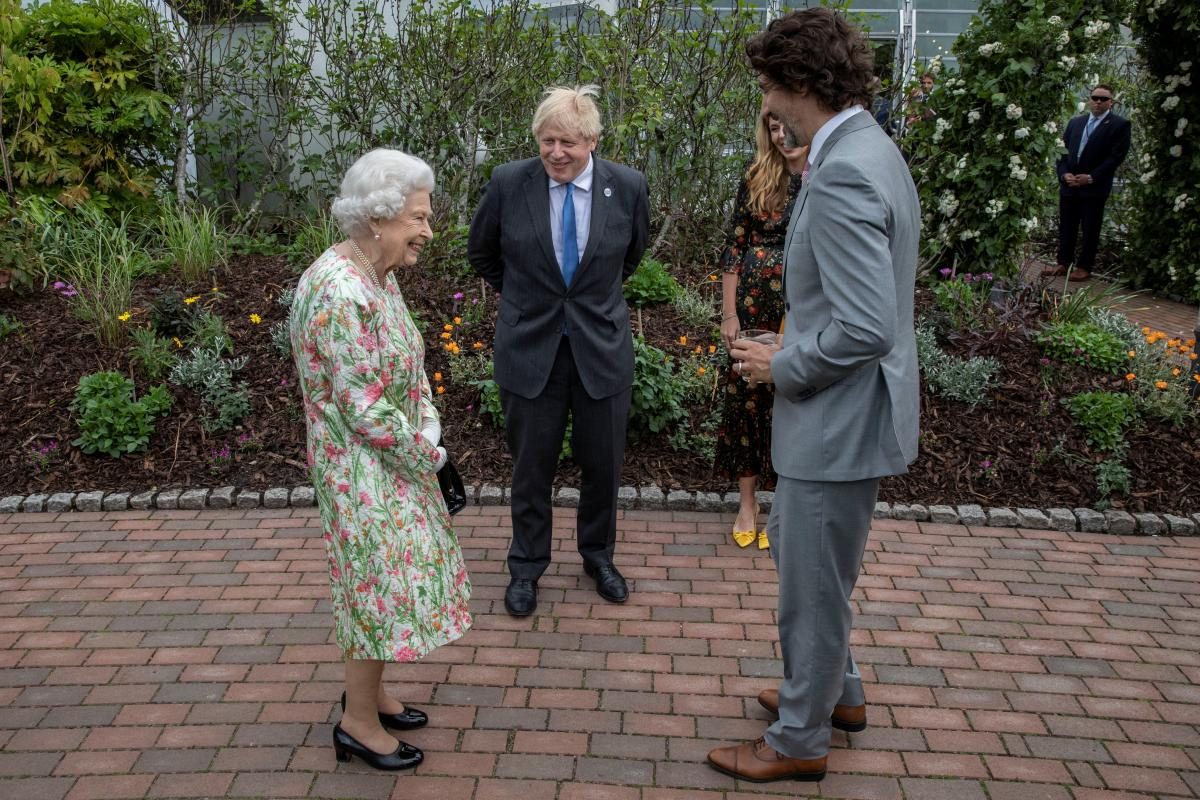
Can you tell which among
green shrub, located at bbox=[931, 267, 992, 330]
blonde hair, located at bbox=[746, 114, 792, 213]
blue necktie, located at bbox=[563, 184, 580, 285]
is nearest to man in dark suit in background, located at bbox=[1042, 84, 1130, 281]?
green shrub, located at bbox=[931, 267, 992, 330]

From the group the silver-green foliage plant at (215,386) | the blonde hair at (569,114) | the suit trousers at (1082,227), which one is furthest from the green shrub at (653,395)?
the suit trousers at (1082,227)

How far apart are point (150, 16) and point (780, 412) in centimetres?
649

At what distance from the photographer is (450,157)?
302 inches

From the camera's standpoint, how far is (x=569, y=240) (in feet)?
12.5

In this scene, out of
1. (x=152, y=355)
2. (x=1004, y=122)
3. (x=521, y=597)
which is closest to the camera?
(x=521, y=597)

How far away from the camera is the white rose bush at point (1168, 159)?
9.15 m

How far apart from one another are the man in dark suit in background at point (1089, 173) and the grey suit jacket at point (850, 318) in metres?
7.83

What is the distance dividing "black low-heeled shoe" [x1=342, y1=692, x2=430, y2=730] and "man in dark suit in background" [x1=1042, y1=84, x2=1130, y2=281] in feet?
26.8

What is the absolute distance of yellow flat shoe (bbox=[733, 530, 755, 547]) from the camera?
460 cm

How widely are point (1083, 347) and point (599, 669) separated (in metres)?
3.80

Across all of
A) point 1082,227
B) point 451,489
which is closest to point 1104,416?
point 451,489

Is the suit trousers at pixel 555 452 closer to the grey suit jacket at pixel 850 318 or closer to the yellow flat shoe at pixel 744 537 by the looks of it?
the yellow flat shoe at pixel 744 537

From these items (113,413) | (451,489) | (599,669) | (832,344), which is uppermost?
(832,344)

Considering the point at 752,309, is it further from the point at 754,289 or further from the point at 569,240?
the point at 569,240
